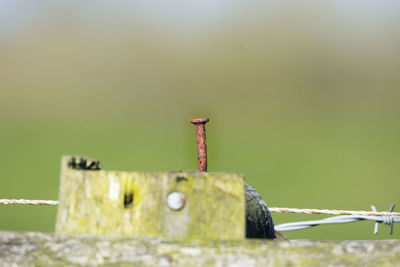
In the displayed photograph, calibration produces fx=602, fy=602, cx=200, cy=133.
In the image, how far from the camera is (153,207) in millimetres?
1710

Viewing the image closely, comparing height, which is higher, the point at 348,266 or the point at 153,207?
the point at 153,207

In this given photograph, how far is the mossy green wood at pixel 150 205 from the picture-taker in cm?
171

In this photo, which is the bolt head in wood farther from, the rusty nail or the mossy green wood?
the rusty nail

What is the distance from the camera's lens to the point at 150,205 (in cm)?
171

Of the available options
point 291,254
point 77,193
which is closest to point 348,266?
point 291,254

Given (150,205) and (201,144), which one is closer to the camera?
(150,205)

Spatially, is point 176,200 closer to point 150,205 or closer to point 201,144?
point 150,205

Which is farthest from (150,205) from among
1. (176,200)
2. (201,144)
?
(201,144)

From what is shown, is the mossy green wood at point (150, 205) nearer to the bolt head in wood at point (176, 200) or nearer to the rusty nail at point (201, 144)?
the bolt head in wood at point (176, 200)

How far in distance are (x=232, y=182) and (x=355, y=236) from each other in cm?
1416

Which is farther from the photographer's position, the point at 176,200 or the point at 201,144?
the point at 201,144

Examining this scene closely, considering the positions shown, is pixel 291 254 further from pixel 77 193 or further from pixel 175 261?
pixel 77 193

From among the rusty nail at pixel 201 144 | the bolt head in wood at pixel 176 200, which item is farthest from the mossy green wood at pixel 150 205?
the rusty nail at pixel 201 144

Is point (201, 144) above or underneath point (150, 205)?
above
